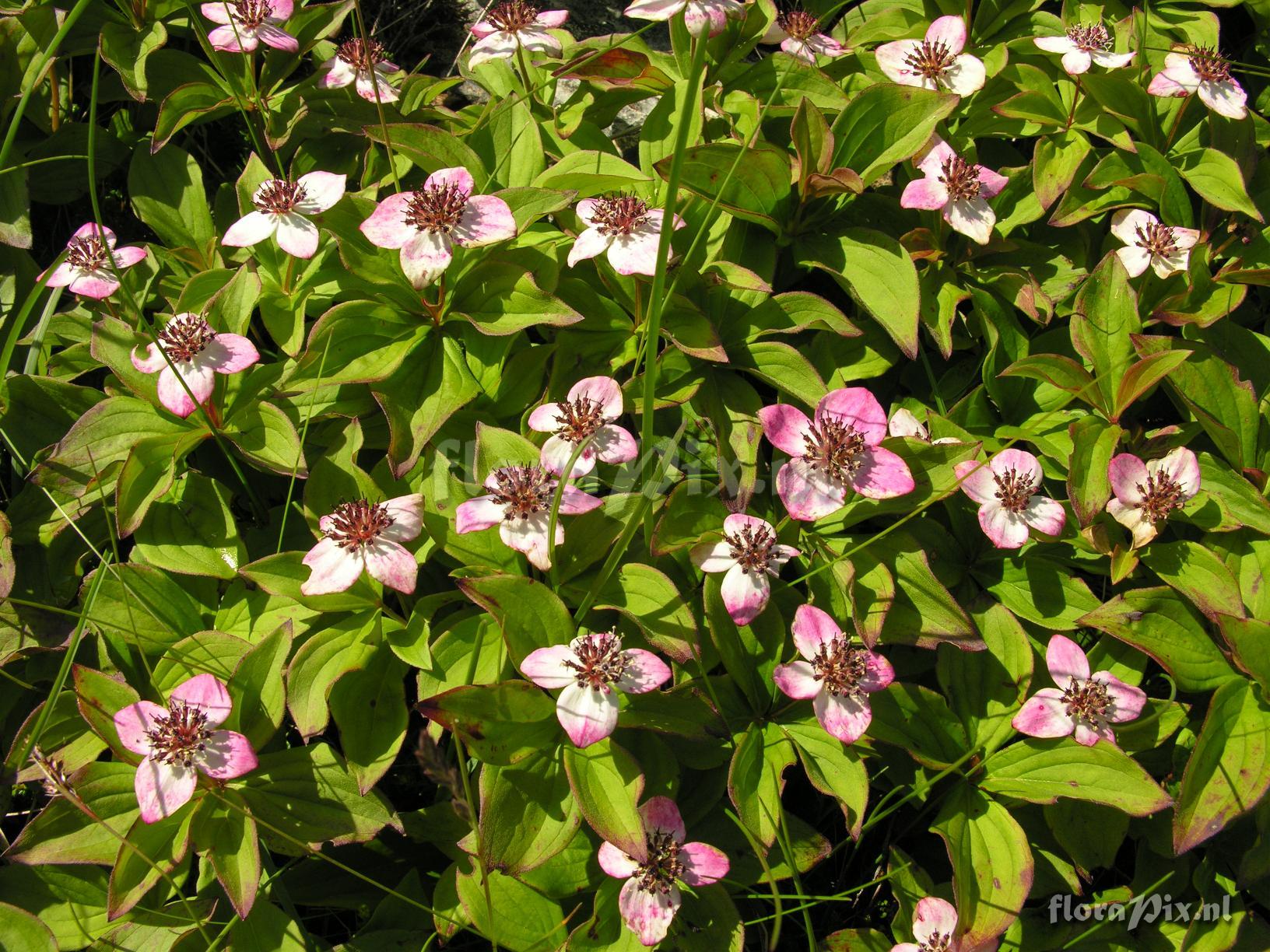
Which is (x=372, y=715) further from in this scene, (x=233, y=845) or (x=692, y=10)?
(x=692, y=10)

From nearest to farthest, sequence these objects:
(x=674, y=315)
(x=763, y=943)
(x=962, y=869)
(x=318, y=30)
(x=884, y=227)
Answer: (x=962, y=869) < (x=763, y=943) < (x=674, y=315) < (x=884, y=227) < (x=318, y=30)

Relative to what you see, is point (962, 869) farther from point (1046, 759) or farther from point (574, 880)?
point (574, 880)

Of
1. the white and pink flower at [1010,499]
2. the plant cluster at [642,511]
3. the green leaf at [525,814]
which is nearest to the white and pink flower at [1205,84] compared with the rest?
the plant cluster at [642,511]

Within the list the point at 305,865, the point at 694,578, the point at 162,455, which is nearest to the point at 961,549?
the point at 694,578

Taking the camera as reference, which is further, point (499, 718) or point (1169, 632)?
point (1169, 632)

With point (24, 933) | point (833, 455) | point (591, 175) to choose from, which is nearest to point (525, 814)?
point (833, 455)

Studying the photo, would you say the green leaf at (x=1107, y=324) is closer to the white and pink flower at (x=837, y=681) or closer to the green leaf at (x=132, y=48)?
the white and pink flower at (x=837, y=681)

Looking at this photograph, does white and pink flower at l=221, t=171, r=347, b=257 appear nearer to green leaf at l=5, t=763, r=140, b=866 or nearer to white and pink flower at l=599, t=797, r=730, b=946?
green leaf at l=5, t=763, r=140, b=866
